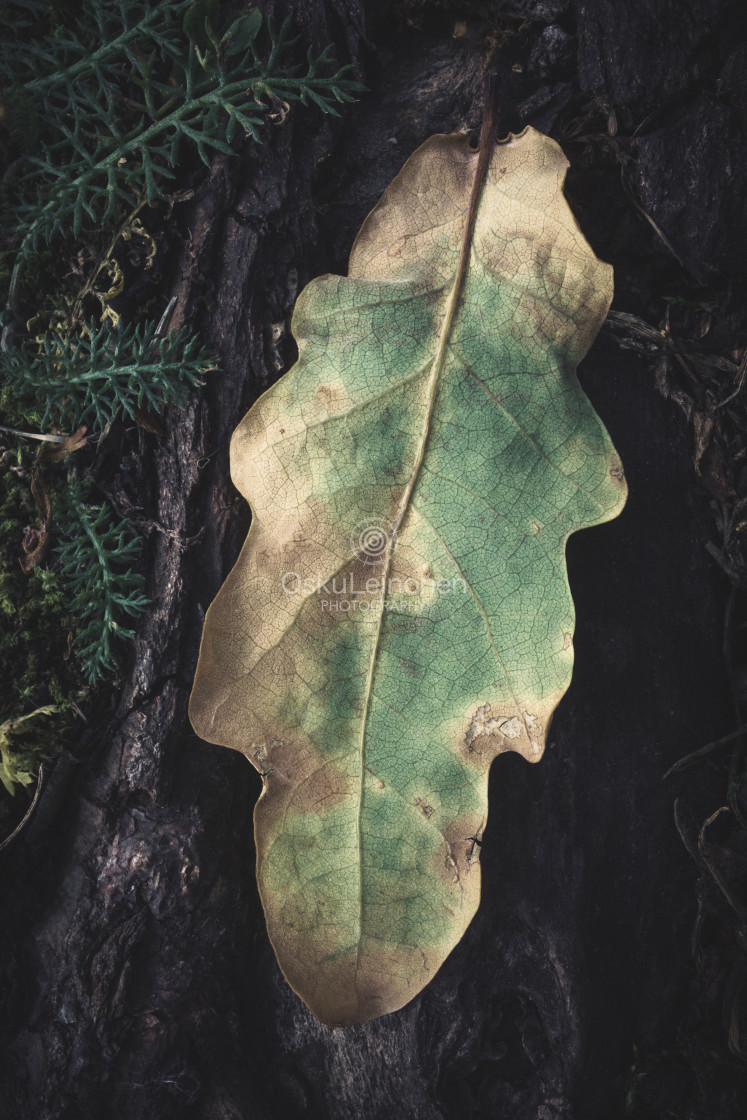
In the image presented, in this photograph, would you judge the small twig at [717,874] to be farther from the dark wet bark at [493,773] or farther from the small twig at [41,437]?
the small twig at [41,437]

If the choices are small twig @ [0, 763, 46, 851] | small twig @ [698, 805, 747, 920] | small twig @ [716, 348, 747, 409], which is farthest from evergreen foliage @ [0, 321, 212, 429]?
Answer: small twig @ [698, 805, 747, 920]

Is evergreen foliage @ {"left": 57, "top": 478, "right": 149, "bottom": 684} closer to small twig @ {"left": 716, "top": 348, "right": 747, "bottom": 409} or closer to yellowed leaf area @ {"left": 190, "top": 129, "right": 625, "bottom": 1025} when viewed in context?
yellowed leaf area @ {"left": 190, "top": 129, "right": 625, "bottom": 1025}

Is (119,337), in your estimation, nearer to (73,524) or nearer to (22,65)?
(73,524)

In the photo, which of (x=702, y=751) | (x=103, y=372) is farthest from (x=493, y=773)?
(x=103, y=372)

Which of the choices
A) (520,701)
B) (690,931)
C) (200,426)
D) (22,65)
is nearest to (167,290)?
(200,426)

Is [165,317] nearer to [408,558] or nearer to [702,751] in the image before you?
[408,558]

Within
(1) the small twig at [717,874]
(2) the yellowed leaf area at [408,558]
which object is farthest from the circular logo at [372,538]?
(1) the small twig at [717,874]
